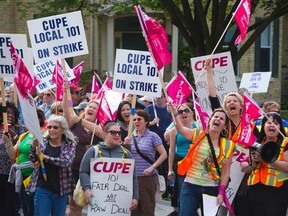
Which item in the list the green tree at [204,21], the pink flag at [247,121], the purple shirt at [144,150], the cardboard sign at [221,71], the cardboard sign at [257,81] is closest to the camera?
the pink flag at [247,121]

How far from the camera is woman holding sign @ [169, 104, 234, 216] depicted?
8984 mm

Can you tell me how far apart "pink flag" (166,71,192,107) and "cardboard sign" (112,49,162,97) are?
2399 mm

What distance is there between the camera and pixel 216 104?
33.2 feet

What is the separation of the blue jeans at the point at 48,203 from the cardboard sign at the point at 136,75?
2198mm

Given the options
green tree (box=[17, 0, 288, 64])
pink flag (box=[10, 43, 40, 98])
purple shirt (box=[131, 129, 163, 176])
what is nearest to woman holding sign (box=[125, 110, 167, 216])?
purple shirt (box=[131, 129, 163, 176])

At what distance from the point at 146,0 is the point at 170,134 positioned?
11.3 meters

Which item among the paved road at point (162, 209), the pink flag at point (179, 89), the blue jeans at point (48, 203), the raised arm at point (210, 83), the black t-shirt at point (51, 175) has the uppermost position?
the raised arm at point (210, 83)

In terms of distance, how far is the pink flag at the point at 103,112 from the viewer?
12.1m

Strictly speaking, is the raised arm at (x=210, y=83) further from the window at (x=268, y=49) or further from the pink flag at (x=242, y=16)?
the window at (x=268, y=49)

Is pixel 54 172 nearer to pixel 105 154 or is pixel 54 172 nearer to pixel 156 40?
pixel 105 154

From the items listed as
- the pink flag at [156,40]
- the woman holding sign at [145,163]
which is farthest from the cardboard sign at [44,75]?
the pink flag at [156,40]

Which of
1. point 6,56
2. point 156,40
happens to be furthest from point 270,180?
point 6,56

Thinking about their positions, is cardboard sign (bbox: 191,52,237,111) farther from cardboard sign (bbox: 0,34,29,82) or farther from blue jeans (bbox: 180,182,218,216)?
blue jeans (bbox: 180,182,218,216)

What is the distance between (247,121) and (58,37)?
328 centimetres
